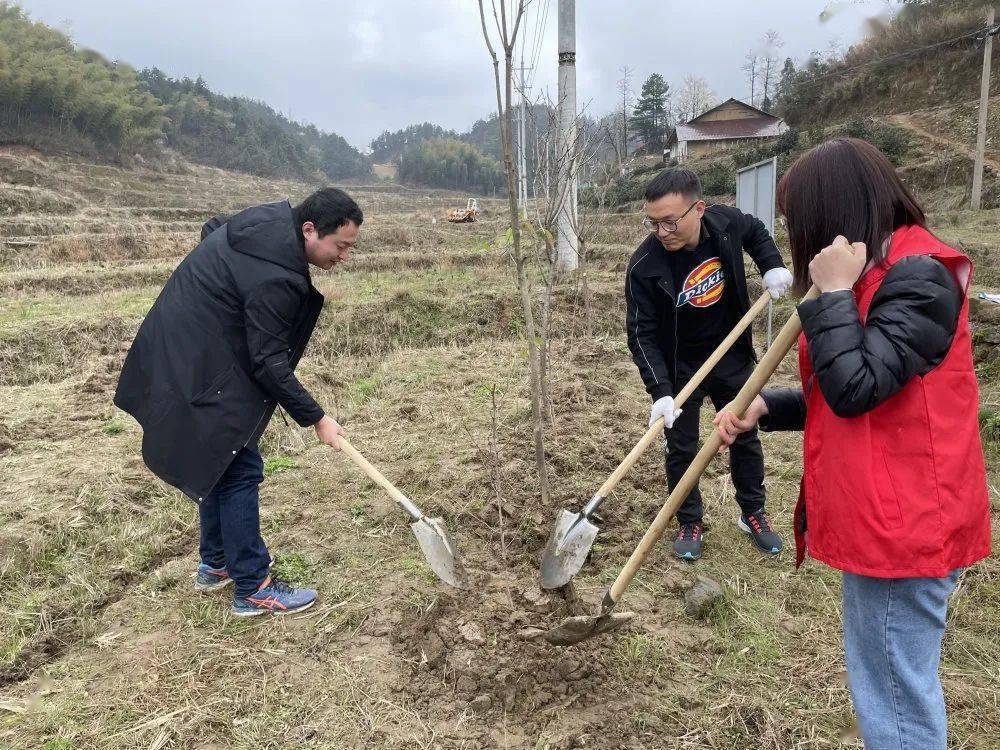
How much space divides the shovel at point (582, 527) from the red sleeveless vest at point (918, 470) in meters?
1.29

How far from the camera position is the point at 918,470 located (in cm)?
122

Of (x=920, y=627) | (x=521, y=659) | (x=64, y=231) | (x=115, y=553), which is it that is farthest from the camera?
(x=64, y=231)

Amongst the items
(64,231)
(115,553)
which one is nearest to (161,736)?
(115,553)

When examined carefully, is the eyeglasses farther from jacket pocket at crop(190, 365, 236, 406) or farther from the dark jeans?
jacket pocket at crop(190, 365, 236, 406)

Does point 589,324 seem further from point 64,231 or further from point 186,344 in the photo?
point 64,231

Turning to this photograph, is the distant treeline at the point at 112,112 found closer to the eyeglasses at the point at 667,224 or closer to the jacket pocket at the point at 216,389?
the jacket pocket at the point at 216,389

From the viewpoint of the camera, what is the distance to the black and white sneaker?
10.1 feet

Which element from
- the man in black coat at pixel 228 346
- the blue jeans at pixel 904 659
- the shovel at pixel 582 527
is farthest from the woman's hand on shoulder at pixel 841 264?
the man in black coat at pixel 228 346

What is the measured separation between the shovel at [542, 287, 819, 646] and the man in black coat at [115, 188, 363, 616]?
4.18 feet

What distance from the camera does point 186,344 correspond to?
246 centimetres

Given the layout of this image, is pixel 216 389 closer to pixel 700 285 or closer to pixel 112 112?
pixel 700 285

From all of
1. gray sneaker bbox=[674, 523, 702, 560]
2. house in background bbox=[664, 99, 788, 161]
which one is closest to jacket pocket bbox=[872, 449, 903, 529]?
gray sneaker bbox=[674, 523, 702, 560]

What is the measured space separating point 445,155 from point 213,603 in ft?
239

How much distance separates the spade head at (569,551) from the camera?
2592 mm
